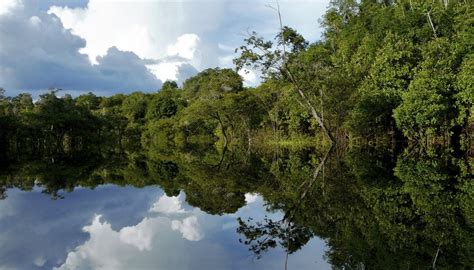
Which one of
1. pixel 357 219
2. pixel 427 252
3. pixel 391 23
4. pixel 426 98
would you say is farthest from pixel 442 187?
pixel 391 23

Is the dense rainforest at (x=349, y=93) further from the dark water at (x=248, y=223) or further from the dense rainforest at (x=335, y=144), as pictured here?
the dark water at (x=248, y=223)

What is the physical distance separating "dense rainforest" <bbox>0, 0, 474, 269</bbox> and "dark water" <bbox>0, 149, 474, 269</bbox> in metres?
0.07

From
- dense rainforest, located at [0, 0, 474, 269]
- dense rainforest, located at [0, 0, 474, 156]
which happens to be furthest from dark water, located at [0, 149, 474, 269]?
dense rainforest, located at [0, 0, 474, 156]

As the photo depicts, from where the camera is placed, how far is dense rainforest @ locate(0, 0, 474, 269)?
8844mm

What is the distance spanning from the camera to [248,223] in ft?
32.4

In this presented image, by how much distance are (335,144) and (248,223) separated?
94.9 ft

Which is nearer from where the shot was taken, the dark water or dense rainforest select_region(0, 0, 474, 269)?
the dark water

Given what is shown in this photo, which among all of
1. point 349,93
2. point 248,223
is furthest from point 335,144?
point 248,223

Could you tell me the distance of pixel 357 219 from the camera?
940 cm

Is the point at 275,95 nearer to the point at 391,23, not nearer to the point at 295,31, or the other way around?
the point at 391,23

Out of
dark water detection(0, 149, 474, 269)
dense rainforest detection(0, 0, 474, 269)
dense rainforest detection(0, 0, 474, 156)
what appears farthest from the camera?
dense rainforest detection(0, 0, 474, 156)

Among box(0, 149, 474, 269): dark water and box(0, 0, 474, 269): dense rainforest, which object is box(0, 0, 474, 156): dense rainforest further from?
box(0, 149, 474, 269): dark water

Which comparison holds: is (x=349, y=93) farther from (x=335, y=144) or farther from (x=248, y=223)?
(x=248, y=223)

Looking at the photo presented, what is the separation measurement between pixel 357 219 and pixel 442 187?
5460 millimetres
